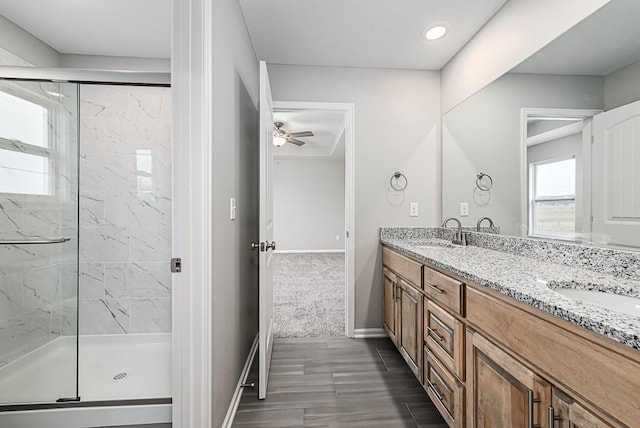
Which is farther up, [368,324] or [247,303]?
[247,303]

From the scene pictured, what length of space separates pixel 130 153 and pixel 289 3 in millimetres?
1741

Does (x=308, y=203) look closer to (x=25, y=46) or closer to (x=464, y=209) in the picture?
(x=464, y=209)

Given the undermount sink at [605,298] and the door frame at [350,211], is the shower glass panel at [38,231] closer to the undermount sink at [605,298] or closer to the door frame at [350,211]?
the door frame at [350,211]

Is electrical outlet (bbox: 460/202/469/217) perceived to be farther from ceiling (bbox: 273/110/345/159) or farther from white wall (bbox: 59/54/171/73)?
white wall (bbox: 59/54/171/73)

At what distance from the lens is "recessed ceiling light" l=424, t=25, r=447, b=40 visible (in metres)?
2.08

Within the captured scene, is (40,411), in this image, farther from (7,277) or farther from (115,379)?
(7,277)

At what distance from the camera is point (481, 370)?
1.12m

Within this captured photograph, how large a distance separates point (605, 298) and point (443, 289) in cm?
59

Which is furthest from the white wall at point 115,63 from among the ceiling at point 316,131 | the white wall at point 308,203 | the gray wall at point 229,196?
the white wall at point 308,203

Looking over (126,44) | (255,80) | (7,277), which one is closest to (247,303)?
(7,277)

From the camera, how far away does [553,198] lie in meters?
1.54

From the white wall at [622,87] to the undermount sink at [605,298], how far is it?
0.78 metres

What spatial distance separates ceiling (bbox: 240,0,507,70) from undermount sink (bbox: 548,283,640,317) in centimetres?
181

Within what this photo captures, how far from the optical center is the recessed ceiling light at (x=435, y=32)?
2.08m
